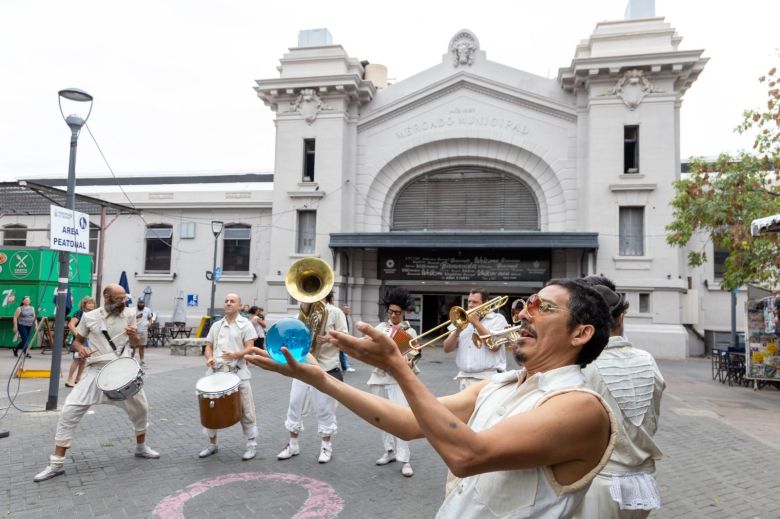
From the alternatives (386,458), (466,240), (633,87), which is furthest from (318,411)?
(633,87)

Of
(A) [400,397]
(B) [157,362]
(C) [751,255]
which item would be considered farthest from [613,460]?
(B) [157,362]

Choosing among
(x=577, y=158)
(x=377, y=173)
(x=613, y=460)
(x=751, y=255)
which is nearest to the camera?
(x=613, y=460)

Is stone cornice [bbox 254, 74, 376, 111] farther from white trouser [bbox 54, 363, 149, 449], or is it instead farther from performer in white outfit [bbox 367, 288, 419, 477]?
white trouser [bbox 54, 363, 149, 449]

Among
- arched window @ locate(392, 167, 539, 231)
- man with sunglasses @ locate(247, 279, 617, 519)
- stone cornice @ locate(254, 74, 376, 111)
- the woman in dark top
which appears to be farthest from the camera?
arched window @ locate(392, 167, 539, 231)

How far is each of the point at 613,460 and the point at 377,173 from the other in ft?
67.4

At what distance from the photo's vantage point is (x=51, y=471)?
5.32 meters

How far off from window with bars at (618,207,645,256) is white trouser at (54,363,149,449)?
1836 cm

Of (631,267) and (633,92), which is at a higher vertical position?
(633,92)

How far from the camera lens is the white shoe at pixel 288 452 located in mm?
6141

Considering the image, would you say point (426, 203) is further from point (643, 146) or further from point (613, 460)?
point (613, 460)

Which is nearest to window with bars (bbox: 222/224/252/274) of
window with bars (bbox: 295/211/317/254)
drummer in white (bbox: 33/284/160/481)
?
window with bars (bbox: 295/211/317/254)

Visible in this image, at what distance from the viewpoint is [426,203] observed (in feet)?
74.8

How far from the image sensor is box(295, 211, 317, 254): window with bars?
2252 cm

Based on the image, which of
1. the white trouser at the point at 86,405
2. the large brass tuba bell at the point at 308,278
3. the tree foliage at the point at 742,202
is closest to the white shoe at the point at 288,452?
the white trouser at the point at 86,405
